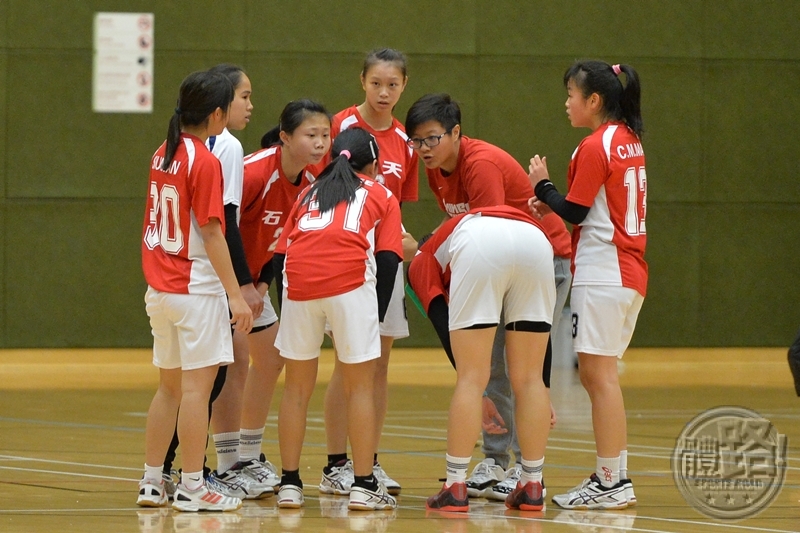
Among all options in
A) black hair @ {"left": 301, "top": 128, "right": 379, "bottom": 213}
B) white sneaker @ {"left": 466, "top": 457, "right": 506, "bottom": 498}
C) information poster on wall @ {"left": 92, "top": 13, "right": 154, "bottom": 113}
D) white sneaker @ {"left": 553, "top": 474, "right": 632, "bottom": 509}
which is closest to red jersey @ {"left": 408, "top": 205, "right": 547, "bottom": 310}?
black hair @ {"left": 301, "top": 128, "right": 379, "bottom": 213}

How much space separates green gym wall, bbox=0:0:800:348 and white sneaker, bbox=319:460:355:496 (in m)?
4.86

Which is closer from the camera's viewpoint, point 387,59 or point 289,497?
point 289,497

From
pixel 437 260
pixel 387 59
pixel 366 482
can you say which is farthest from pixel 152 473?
pixel 387 59

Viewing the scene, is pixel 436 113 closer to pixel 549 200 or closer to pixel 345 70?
pixel 549 200

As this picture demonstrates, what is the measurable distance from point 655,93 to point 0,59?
5149mm

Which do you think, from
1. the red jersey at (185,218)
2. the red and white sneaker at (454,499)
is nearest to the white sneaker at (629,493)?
the red and white sneaker at (454,499)

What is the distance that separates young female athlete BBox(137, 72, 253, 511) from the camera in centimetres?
407

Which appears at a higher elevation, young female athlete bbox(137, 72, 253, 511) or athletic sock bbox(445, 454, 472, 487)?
young female athlete bbox(137, 72, 253, 511)

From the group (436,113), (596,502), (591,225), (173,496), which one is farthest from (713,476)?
(173,496)

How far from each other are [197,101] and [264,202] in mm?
626

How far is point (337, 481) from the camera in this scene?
4.58 meters

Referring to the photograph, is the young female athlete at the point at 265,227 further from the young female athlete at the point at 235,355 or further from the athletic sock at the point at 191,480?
the athletic sock at the point at 191,480

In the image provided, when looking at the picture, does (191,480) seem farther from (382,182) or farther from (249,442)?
(382,182)

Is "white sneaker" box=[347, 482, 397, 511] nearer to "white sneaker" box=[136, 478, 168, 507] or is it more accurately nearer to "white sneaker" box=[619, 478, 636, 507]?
"white sneaker" box=[136, 478, 168, 507]
